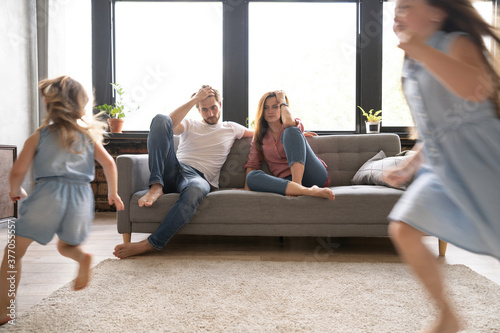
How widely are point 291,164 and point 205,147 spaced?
2.08 ft

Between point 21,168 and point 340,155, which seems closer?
point 21,168

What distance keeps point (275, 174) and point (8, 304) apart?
1.64 metres

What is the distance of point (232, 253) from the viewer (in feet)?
6.91

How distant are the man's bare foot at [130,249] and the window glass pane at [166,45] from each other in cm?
221

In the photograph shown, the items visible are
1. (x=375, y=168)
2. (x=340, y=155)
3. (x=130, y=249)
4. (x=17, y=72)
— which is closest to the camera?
(x=130, y=249)

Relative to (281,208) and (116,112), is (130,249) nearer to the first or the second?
(281,208)

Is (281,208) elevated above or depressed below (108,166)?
below

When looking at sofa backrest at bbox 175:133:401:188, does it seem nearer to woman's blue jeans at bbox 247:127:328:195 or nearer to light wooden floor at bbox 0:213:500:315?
woman's blue jeans at bbox 247:127:328:195

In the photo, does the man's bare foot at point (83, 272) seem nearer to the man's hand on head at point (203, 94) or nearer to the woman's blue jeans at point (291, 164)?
the woman's blue jeans at point (291, 164)

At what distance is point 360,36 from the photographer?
392cm

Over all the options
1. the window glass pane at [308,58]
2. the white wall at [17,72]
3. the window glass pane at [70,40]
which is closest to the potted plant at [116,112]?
the window glass pane at [70,40]

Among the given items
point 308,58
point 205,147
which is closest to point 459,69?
point 205,147

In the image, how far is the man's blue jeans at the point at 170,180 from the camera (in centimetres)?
200

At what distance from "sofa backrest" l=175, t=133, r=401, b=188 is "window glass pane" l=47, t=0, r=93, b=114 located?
156 cm
